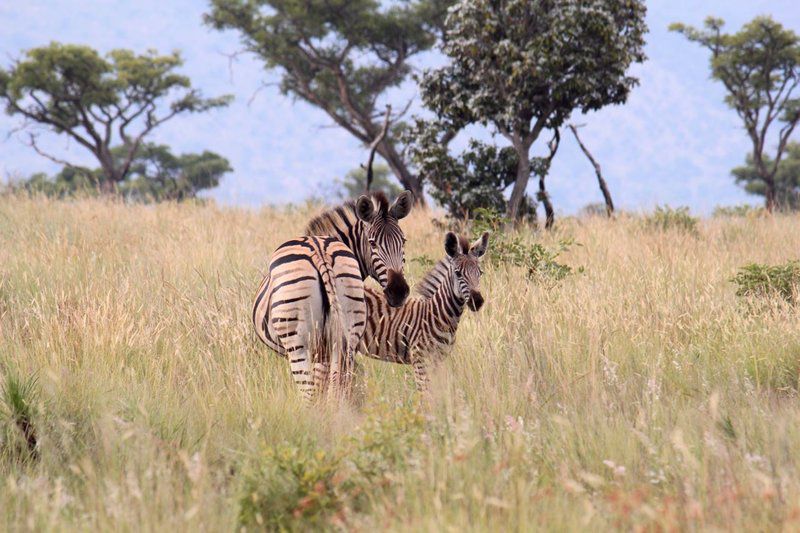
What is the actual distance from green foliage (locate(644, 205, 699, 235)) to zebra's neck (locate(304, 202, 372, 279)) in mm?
9756

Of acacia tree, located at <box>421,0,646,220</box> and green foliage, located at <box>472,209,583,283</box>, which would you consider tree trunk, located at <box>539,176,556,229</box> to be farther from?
green foliage, located at <box>472,209,583,283</box>

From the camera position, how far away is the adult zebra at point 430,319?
626 centimetres

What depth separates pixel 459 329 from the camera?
7.36 m

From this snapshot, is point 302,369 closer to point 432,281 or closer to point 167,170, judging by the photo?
point 432,281

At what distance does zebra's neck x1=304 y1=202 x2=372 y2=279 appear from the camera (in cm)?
623

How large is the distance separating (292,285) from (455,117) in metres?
13.6

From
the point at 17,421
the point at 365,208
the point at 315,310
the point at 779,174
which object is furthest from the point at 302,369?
the point at 779,174

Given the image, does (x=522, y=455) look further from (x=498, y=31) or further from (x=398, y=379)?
(x=498, y=31)

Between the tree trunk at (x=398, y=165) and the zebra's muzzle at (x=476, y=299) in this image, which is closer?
the zebra's muzzle at (x=476, y=299)

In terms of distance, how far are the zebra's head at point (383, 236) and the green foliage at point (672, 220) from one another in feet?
31.6

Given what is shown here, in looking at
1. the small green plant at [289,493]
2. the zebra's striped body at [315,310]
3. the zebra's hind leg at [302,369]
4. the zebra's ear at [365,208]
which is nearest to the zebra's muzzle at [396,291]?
the zebra's striped body at [315,310]

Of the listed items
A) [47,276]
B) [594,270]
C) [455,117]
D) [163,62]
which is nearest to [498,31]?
[455,117]

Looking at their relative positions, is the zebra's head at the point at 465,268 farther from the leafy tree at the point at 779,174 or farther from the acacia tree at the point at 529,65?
the leafy tree at the point at 779,174

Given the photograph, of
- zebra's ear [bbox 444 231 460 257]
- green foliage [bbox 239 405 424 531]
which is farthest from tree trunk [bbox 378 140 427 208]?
green foliage [bbox 239 405 424 531]
